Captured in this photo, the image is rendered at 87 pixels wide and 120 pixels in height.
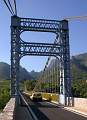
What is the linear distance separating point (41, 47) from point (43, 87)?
54197 millimetres

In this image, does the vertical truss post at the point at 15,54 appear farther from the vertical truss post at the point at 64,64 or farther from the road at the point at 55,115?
the road at the point at 55,115

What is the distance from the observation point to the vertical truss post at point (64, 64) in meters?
51.9

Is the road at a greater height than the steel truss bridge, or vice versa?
the steel truss bridge

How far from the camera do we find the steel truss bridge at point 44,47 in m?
52.1

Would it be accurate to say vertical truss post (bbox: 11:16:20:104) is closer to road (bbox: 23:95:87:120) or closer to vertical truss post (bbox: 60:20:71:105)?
vertical truss post (bbox: 60:20:71:105)

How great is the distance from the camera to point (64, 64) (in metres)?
52.9

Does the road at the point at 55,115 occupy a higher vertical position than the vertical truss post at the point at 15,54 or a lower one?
lower

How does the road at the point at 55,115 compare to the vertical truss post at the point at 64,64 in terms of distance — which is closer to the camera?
the road at the point at 55,115

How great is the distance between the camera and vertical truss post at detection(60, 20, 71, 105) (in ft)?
170

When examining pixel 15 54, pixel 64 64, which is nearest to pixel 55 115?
pixel 64 64

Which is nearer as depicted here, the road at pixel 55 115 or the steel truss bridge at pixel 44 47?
the road at pixel 55 115

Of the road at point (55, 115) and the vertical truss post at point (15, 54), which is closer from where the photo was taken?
the road at point (55, 115)

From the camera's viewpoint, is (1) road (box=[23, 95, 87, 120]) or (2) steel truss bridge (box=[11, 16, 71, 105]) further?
(2) steel truss bridge (box=[11, 16, 71, 105])

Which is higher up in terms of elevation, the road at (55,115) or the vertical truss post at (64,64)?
the vertical truss post at (64,64)
